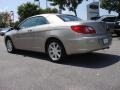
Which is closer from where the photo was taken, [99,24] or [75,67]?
[75,67]

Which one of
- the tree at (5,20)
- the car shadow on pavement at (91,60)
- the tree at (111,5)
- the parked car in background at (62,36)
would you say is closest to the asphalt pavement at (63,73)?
the car shadow on pavement at (91,60)

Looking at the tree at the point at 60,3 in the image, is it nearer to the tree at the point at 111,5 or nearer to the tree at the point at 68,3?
the tree at the point at 68,3

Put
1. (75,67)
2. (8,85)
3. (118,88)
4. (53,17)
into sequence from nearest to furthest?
(118,88) → (8,85) → (75,67) → (53,17)

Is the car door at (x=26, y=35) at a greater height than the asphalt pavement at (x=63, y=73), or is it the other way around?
the car door at (x=26, y=35)

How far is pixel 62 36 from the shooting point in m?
7.73

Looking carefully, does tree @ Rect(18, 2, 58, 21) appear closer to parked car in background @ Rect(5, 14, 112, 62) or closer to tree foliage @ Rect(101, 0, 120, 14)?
tree foliage @ Rect(101, 0, 120, 14)

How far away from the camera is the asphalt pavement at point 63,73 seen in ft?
18.7

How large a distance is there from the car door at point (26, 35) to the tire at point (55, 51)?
96cm

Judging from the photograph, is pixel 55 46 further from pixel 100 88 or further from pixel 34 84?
pixel 100 88

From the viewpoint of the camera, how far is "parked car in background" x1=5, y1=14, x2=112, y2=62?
24.6 feet

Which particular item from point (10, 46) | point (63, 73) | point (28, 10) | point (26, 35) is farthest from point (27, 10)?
point (63, 73)

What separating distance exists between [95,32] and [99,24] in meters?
0.35

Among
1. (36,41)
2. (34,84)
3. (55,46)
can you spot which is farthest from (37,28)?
(34,84)

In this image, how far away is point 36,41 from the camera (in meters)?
8.75
